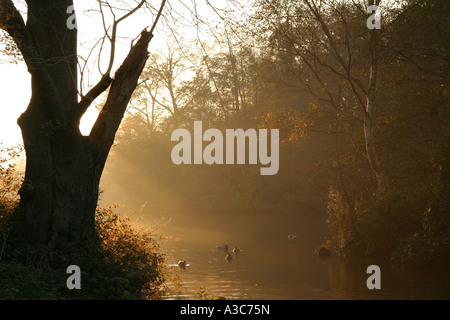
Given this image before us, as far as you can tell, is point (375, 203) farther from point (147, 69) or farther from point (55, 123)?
point (147, 69)

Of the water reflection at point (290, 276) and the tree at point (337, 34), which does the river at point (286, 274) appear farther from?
the tree at point (337, 34)

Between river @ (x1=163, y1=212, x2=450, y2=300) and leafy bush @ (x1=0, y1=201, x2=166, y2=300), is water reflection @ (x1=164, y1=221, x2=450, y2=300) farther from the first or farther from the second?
leafy bush @ (x1=0, y1=201, x2=166, y2=300)

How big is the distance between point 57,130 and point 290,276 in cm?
906

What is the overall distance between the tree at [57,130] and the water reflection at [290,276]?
3.56 m

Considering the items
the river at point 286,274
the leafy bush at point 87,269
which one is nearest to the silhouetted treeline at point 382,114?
the river at point 286,274

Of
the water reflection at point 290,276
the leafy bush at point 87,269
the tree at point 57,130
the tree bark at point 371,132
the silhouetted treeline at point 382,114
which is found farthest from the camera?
the tree bark at point 371,132

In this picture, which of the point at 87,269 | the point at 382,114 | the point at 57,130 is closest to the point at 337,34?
the point at 382,114

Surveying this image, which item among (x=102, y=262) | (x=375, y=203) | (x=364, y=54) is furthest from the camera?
(x=364, y=54)

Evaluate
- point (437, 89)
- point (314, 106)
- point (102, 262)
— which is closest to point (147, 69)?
point (314, 106)

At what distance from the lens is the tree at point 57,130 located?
34.3 feet

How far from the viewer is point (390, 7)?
832 inches

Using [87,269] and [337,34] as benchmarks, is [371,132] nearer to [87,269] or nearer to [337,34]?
[337,34]

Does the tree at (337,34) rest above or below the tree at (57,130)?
above

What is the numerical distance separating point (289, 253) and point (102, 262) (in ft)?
42.7
